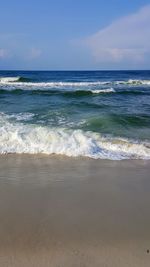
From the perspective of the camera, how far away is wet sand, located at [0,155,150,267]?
3.11 metres

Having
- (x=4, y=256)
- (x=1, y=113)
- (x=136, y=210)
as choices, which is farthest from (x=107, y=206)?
(x=1, y=113)

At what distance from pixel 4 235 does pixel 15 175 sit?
6.25 feet

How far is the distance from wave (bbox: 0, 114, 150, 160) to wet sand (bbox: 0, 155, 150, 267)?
72 centimetres

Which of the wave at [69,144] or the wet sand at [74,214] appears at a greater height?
the wave at [69,144]

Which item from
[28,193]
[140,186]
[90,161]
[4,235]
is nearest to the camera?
[4,235]

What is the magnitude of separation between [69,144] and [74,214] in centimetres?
326

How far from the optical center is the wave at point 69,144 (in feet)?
22.0

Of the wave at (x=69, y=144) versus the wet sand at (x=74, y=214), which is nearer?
the wet sand at (x=74, y=214)

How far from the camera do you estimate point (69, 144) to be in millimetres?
7125

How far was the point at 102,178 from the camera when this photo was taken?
5.21 metres

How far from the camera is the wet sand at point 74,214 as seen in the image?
10.2ft

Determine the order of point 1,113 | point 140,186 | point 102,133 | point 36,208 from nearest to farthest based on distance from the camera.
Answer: point 36,208
point 140,186
point 102,133
point 1,113

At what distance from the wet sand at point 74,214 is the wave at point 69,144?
0.72 meters

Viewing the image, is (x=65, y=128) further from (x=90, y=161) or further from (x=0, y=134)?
(x=90, y=161)
